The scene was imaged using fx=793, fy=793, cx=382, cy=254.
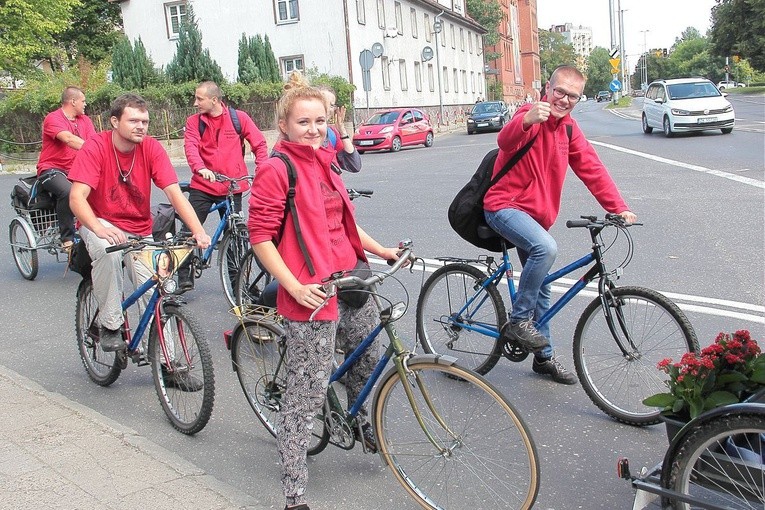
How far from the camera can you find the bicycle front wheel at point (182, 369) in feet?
14.2

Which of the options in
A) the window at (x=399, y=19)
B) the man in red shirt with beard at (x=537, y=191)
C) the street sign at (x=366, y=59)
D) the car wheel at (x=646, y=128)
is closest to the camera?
the man in red shirt with beard at (x=537, y=191)

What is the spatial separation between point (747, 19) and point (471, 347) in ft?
265

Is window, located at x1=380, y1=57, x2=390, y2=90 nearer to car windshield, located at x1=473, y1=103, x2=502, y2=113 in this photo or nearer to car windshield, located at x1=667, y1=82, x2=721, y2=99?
car windshield, located at x1=473, y1=103, x2=502, y2=113

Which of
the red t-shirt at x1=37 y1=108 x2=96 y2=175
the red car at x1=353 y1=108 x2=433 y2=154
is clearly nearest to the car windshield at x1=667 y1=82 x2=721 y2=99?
the red car at x1=353 y1=108 x2=433 y2=154

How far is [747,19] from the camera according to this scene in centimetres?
7500

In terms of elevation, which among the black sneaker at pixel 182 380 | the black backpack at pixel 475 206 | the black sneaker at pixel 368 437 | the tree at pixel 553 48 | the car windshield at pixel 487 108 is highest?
the tree at pixel 553 48

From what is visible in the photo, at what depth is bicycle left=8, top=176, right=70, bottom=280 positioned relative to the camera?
9.01 m

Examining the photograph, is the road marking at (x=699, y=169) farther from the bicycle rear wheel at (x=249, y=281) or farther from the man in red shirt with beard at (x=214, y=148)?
the bicycle rear wheel at (x=249, y=281)

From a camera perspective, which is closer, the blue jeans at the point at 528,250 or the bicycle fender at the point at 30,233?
the blue jeans at the point at 528,250

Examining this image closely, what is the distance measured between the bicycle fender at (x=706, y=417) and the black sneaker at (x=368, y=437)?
130 cm

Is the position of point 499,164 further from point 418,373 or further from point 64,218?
point 64,218

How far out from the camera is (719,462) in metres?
2.79

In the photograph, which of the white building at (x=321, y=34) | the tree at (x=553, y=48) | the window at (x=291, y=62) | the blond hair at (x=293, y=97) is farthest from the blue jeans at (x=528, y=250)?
the tree at (x=553, y=48)

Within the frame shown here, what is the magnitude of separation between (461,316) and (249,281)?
2.31m
